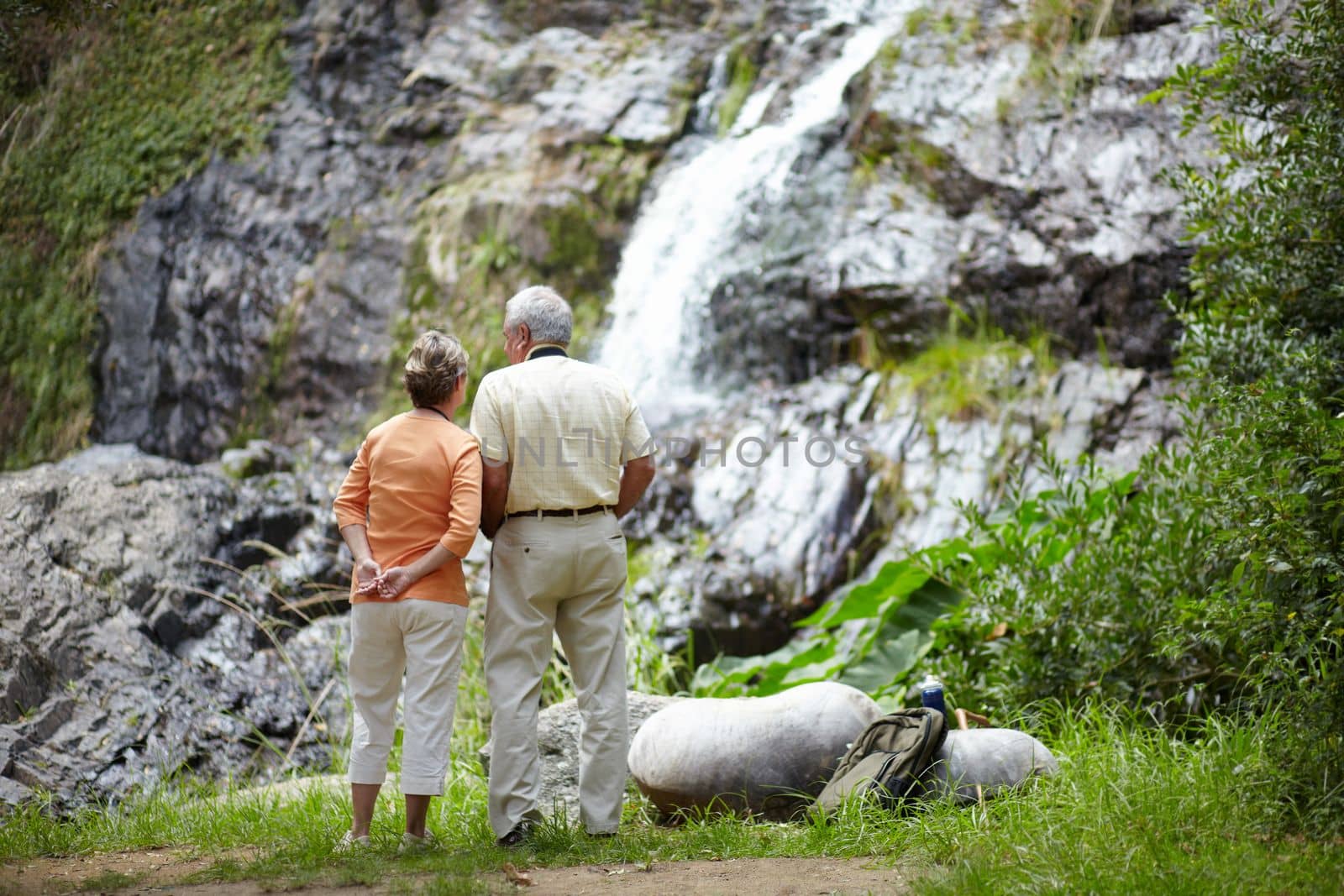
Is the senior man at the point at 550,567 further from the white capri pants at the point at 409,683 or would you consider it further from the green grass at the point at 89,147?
the green grass at the point at 89,147

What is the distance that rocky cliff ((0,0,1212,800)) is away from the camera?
6.84 meters

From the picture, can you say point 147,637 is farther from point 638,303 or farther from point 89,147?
point 89,147

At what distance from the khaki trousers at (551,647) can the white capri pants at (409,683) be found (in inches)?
6.4

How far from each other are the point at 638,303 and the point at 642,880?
735 centimetres

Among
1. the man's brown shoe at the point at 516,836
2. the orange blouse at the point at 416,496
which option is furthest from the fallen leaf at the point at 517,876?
the orange blouse at the point at 416,496

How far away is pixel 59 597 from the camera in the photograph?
6.27 meters

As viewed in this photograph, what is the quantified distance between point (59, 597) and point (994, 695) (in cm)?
484

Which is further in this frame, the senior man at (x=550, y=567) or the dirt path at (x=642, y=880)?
the senior man at (x=550, y=567)

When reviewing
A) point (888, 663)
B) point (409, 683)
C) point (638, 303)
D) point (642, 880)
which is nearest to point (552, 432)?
point (409, 683)

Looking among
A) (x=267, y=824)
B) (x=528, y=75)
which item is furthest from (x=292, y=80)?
(x=267, y=824)

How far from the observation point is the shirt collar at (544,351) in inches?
166

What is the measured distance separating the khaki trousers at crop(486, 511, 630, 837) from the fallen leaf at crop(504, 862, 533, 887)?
14.0 inches

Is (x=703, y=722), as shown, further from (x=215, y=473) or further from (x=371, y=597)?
(x=215, y=473)

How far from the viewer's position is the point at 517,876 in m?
3.49
